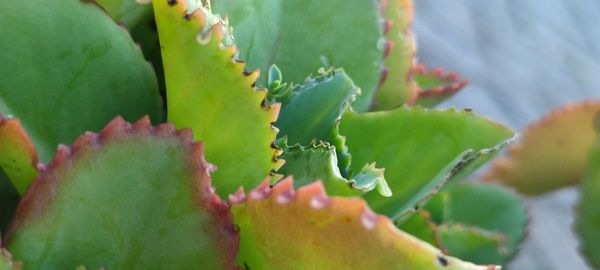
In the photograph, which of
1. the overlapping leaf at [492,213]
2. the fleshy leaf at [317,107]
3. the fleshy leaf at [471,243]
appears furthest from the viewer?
the overlapping leaf at [492,213]

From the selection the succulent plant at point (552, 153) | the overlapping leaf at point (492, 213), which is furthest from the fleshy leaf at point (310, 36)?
the succulent plant at point (552, 153)

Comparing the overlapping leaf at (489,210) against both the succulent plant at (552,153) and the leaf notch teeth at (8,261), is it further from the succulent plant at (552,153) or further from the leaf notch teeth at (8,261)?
the leaf notch teeth at (8,261)

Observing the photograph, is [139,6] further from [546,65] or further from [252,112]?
[546,65]

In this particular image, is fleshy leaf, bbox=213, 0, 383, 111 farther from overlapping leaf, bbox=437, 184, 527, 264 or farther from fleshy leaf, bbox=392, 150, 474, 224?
overlapping leaf, bbox=437, 184, 527, 264

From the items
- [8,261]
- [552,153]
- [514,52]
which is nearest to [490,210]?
[552,153]

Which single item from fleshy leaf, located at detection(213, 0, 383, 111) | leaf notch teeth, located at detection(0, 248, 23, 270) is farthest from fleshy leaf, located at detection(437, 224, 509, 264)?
leaf notch teeth, located at detection(0, 248, 23, 270)

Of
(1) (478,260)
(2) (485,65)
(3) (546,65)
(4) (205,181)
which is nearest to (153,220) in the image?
(4) (205,181)

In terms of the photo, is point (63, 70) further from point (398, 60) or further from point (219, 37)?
point (398, 60)
